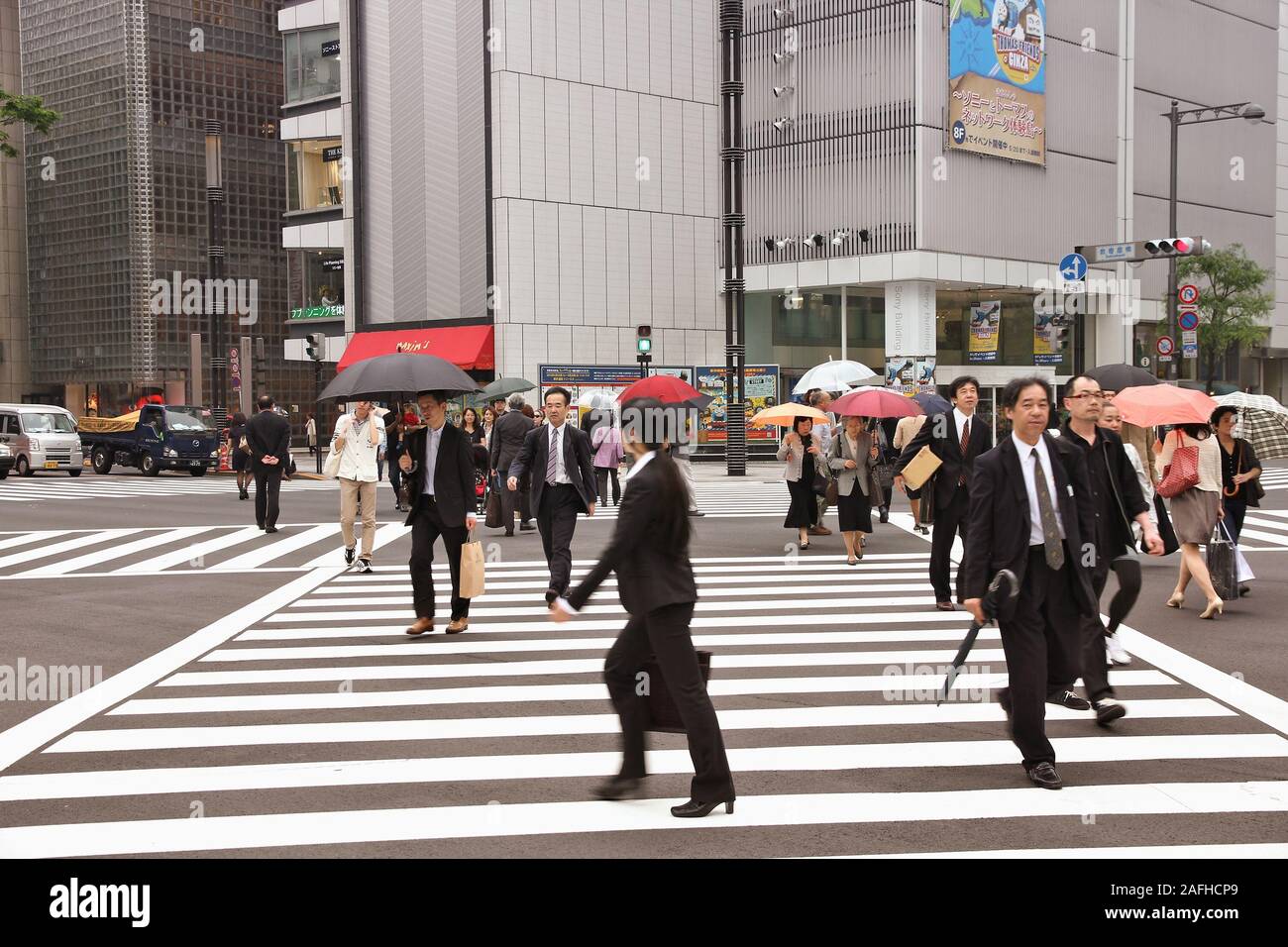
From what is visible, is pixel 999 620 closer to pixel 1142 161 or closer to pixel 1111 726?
pixel 1111 726

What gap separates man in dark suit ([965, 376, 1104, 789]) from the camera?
608 centimetres

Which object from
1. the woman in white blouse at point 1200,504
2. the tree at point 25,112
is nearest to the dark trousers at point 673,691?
the woman in white blouse at point 1200,504

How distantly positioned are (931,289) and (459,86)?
15684mm

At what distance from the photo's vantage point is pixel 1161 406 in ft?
29.9

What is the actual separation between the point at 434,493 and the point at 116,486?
24690 mm

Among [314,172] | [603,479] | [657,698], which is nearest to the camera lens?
[657,698]

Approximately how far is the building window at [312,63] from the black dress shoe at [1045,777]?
47098 millimetres

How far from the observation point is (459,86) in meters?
41.6

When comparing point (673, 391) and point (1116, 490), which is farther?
point (673, 391)

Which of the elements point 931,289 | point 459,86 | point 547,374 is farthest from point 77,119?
point 931,289

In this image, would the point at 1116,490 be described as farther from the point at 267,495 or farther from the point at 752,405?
A: the point at 752,405

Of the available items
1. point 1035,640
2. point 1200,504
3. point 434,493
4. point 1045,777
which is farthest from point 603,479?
point 1045,777

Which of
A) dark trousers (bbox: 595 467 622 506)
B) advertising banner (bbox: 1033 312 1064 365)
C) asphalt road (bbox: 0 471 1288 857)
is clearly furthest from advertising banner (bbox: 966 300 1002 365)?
asphalt road (bbox: 0 471 1288 857)

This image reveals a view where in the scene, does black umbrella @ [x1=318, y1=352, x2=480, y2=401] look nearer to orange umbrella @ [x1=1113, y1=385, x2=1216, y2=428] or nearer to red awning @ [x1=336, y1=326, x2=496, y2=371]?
orange umbrella @ [x1=1113, y1=385, x2=1216, y2=428]
